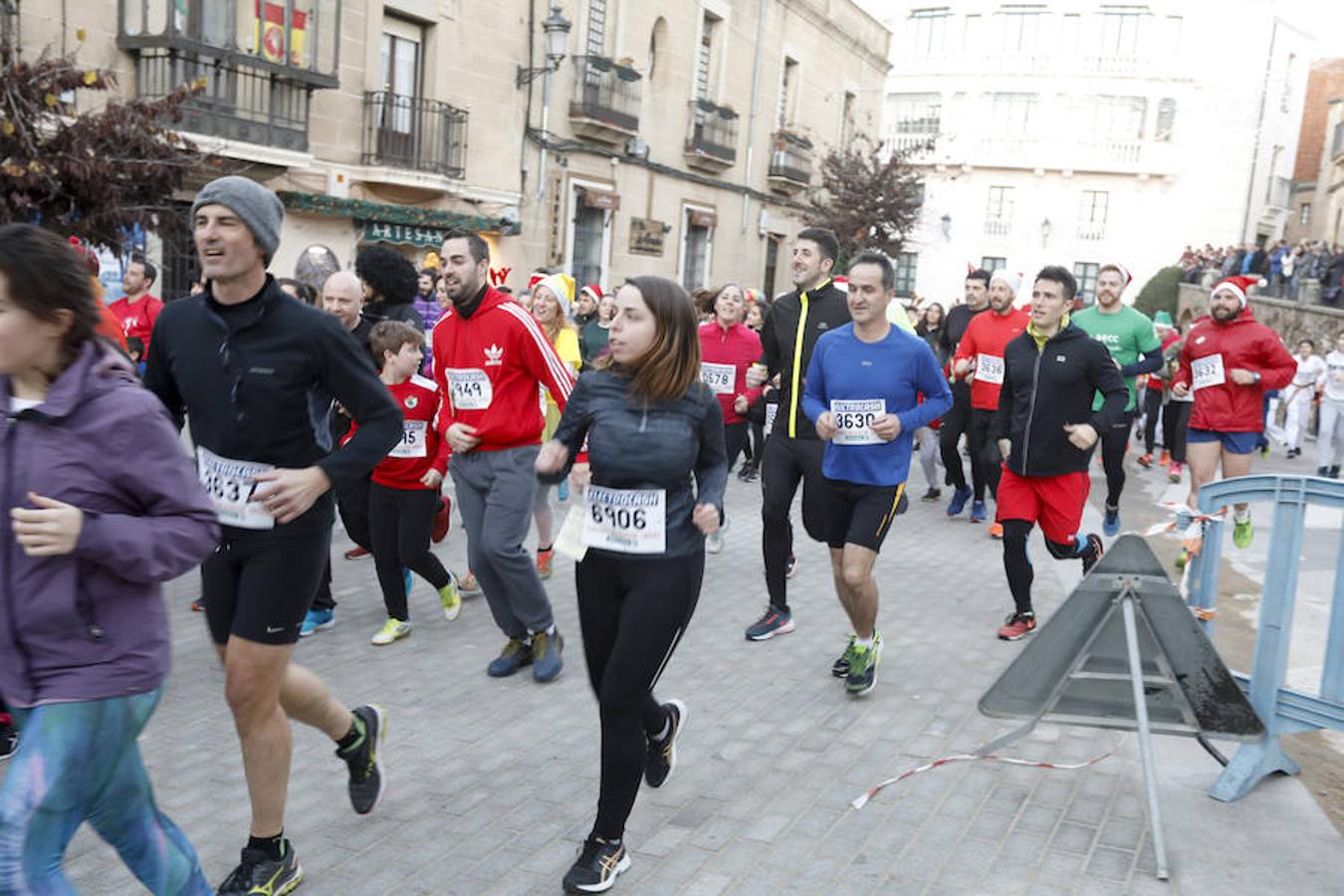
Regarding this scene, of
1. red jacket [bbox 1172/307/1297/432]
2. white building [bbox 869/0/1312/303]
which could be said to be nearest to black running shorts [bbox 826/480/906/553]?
red jacket [bbox 1172/307/1297/432]

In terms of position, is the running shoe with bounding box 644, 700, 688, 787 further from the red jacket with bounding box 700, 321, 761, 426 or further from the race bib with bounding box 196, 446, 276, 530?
the red jacket with bounding box 700, 321, 761, 426

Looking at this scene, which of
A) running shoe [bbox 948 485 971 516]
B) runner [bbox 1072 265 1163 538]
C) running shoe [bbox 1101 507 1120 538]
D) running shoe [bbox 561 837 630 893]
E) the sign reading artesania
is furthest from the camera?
the sign reading artesania

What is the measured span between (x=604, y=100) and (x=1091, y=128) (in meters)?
31.0

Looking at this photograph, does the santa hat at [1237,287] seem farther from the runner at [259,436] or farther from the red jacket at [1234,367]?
the runner at [259,436]

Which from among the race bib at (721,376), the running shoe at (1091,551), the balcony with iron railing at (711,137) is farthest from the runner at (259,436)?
the balcony with iron railing at (711,137)

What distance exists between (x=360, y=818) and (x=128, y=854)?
1396 millimetres

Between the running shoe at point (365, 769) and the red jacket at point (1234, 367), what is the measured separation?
7143 mm

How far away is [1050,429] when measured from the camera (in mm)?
6445

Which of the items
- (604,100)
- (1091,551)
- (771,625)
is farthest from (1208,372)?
(604,100)

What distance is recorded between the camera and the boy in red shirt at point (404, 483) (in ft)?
19.6

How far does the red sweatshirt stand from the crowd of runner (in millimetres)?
2805

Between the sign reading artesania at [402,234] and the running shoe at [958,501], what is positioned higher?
the sign reading artesania at [402,234]

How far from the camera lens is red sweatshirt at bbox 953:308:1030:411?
9844 millimetres

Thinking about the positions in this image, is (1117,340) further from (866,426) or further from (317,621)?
(317,621)
